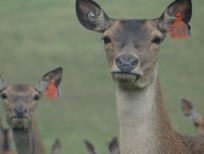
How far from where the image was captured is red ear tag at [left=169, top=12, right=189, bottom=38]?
732 centimetres

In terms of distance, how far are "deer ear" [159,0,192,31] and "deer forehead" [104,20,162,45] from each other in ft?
0.39

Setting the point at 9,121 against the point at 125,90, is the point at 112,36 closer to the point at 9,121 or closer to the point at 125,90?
the point at 125,90

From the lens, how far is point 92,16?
7.41m

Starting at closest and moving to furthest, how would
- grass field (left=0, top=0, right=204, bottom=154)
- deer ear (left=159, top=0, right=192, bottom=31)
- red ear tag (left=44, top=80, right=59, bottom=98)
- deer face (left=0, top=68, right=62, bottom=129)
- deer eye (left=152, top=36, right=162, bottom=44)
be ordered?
deer eye (left=152, top=36, right=162, bottom=44) < deer ear (left=159, top=0, right=192, bottom=31) < red ear tag (left=44, top=80, right=59, bottom=98) < deer face (left=0, top=68, right=62, bottom=129) < grass field (left=0, top=0, right=204, bottom=154)

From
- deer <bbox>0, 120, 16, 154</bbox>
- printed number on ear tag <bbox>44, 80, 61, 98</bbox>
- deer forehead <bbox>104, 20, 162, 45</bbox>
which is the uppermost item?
deer forehead <bbox>104, 20, 162, 45</bbox>

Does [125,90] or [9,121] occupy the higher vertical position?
[125,90]

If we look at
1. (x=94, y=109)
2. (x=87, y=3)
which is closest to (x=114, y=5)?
(x=94, y=109)

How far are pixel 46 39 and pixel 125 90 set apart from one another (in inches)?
590

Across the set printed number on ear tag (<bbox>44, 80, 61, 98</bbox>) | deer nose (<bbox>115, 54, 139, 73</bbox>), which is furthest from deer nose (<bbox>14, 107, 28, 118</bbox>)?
deer nose (<bbox>115, 54, 139, 73</bbox>)

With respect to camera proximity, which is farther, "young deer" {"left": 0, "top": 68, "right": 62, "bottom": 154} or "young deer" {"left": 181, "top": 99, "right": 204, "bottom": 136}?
"young deer" {"left": 181, "top": 99, "right": 204, "bottom": 136}

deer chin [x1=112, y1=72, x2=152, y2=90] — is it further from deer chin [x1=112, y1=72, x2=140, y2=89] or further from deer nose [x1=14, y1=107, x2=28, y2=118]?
deer nose [x1=14, y1=107, x2=28, y2=118]

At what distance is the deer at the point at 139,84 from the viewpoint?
6.74m

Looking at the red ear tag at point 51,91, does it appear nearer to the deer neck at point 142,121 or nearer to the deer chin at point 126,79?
the deer neck at point 142,121

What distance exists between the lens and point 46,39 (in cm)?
2177
